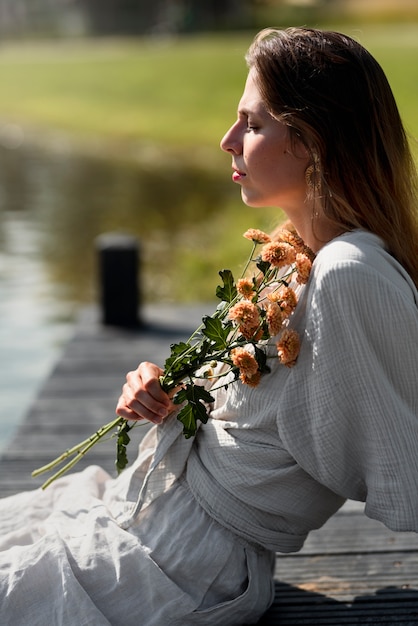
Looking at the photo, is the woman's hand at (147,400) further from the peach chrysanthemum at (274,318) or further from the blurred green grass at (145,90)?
the blurred green grass at (145,90)

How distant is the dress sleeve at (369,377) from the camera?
1.93 metres

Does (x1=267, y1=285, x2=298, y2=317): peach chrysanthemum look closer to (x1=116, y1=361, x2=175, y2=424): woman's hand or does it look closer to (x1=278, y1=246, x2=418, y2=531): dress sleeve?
(x1=278, y1=246, x2=418, y2=531): dress sleeve

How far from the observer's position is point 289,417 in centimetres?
204

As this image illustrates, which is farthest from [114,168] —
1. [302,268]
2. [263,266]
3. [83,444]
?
[302,268]

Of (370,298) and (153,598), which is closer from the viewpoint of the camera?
(370,298)

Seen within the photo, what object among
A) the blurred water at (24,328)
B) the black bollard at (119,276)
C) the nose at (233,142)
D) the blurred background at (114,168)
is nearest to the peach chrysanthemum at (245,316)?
the nose at (233,142)

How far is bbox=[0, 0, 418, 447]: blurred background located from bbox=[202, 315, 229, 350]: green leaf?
1.81ft

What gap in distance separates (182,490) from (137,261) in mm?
3190

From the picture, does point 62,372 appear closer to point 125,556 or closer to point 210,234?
point 125,556

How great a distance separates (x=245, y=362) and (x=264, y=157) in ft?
1.29

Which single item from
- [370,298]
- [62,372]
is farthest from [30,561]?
[62,372]

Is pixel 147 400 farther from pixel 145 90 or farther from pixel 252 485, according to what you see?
pixel 145 90

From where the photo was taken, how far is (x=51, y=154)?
52.6 feet

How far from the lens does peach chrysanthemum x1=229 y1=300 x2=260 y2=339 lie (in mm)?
2023
